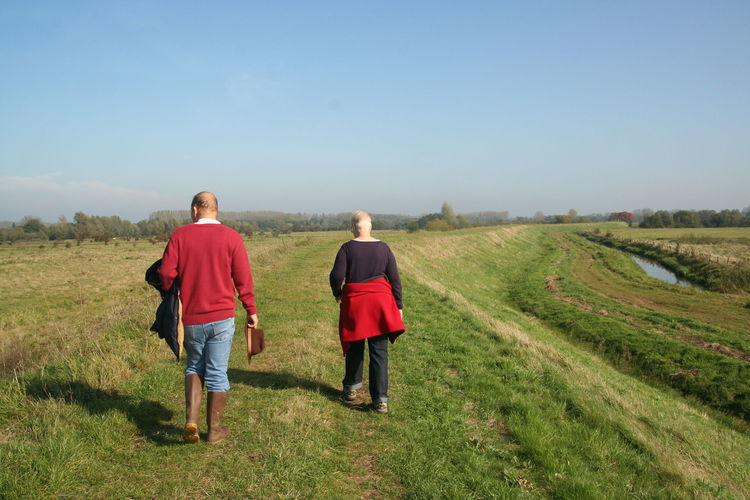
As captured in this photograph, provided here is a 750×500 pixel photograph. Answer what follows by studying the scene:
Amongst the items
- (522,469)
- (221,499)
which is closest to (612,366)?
(522,469)

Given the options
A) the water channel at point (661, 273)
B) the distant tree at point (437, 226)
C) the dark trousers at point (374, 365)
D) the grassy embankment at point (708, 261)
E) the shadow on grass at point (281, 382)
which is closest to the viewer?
the dark trousers at point (374, 365)

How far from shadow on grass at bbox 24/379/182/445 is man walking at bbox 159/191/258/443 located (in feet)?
1.88

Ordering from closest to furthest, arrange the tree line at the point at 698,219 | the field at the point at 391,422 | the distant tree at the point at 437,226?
the field at the point at 391,422
the distant tree at the point at 437,226
the tree line at the point at 698,219

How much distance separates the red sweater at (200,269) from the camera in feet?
12.5

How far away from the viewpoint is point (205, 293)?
388 cm

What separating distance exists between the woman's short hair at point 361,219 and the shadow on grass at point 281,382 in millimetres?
2344

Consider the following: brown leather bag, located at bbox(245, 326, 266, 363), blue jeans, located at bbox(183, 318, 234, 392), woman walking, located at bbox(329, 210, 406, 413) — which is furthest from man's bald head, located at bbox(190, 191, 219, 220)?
woman walking, located at bbox(329, 210, 406, 413)

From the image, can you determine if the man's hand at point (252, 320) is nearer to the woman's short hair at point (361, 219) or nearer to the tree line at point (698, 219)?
the woman's short hair at point (361, 219)

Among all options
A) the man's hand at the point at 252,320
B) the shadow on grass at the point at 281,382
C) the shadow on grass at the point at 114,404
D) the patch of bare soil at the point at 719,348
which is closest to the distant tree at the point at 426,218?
the patch of bare soil at the point at 719,348

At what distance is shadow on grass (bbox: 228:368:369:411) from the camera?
5473 millimetres

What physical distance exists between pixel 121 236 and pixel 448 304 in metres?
108

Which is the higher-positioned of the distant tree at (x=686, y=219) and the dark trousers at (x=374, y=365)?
the distant tree at (x=686, y=219)

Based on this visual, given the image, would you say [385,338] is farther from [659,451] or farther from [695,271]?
[695,271]

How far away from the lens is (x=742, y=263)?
27719mm
